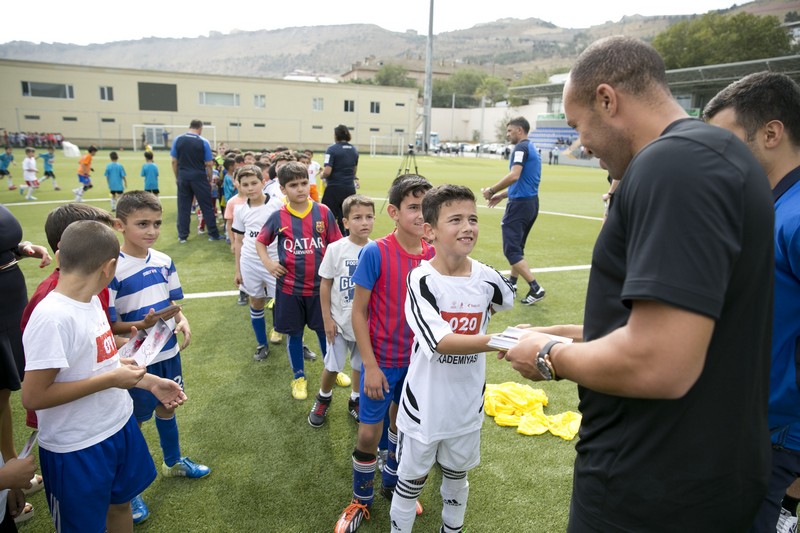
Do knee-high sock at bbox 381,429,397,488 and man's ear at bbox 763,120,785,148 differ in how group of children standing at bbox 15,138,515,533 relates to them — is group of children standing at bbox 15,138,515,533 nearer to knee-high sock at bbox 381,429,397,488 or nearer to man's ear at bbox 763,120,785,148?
knee-high sock at bbox 381,429,397,488

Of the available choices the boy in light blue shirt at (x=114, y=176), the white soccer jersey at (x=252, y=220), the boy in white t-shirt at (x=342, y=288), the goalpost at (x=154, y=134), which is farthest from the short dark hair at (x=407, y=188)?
the goalpost at (x=154, y=134)

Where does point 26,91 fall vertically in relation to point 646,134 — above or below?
above

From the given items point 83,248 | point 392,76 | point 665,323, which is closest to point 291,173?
point 83,248

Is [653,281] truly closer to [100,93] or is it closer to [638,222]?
[638,222]

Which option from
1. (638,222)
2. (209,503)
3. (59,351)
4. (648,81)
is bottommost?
(209,503)

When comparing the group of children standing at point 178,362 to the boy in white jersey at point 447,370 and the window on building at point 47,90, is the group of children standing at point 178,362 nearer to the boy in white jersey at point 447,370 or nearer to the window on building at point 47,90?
the boy in white jersey at point 447,370

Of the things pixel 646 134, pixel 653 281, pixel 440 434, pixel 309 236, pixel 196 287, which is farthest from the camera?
pixel 196 287

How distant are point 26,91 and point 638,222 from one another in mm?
62007

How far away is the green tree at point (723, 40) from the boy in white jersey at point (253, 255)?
6720cm

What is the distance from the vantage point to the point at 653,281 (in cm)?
112

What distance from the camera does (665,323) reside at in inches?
44.5

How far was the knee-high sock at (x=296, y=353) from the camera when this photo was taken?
182 inches

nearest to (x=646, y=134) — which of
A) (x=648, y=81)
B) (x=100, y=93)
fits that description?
(x=648, y=81)

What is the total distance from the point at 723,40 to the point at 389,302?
76.9 m
